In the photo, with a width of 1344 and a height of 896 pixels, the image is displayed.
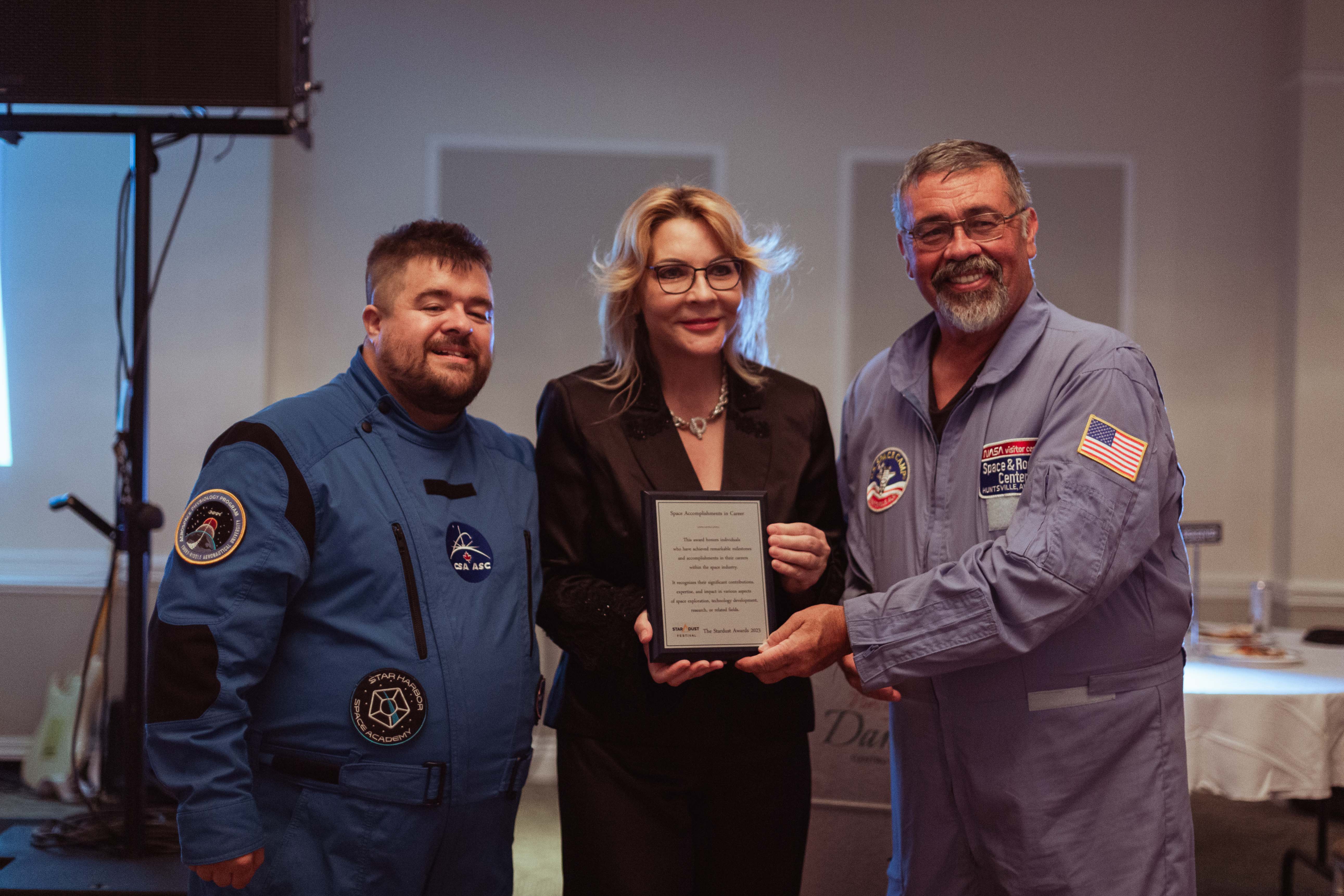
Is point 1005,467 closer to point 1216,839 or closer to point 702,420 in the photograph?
point 702,420

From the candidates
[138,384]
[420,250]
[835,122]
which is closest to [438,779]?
[420,250]

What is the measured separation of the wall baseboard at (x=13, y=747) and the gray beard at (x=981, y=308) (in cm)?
502

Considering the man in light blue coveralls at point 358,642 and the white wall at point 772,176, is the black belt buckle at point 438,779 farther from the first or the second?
the white wall at point 772,176

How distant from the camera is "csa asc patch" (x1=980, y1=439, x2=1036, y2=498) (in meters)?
1.75

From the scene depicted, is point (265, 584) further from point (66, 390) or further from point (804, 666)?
point (66, 390)

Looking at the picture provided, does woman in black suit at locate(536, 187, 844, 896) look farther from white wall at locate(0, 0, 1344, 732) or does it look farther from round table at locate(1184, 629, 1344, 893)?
white wall at locate(0, 0, 1344, 732)

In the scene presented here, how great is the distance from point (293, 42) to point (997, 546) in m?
2.58

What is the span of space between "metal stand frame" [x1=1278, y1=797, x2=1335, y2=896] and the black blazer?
2517 millimetres

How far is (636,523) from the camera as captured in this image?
6.41 feet

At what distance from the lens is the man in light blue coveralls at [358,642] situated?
5.22ft

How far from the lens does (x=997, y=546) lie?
1.66 meters

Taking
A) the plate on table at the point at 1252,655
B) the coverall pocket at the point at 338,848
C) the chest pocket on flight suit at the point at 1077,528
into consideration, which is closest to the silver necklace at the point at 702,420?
the chest pocket on flight suit at the point at 1077,528

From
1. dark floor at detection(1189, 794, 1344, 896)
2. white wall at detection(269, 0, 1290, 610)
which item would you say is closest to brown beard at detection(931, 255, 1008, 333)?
dark floor at detection(1189, 794, 1344, 896)

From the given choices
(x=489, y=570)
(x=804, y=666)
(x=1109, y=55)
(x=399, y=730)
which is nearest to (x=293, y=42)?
(x=489, y=570)
